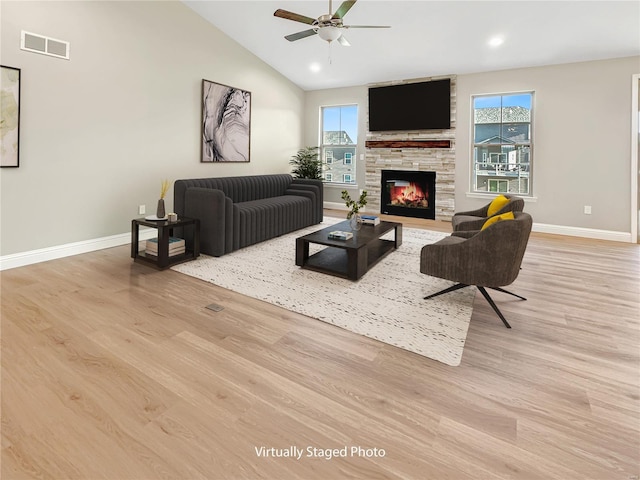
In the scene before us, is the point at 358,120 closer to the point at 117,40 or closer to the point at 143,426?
the point at 117,40

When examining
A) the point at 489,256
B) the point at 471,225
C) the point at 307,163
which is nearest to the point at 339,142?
the point at 307,163

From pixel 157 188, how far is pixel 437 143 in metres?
4.91

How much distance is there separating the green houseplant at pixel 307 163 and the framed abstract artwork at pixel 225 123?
1471mm

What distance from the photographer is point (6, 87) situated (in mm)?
3576

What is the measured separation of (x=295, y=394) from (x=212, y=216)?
2.82 m

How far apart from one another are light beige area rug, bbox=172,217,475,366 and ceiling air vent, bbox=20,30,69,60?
105 inches

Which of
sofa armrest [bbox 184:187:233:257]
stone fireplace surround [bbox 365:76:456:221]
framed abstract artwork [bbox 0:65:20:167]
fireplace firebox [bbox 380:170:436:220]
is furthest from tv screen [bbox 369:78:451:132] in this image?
framed abstract artwork [bbox 0:65:20:167]

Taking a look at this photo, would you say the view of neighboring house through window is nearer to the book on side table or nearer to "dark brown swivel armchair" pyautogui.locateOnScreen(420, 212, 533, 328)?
the book on side table

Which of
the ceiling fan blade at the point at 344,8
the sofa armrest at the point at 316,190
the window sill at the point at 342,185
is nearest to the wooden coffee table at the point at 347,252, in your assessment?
the sofa armrest at the point at 316,190

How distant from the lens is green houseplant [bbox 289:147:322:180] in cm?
779

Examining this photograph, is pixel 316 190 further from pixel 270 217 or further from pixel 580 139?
pixel 580 139

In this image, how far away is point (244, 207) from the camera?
4719 millimetres

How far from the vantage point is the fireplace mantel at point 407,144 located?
6.76 m

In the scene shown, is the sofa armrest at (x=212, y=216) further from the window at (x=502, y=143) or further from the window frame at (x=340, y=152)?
the window at (x=502, y=143)
